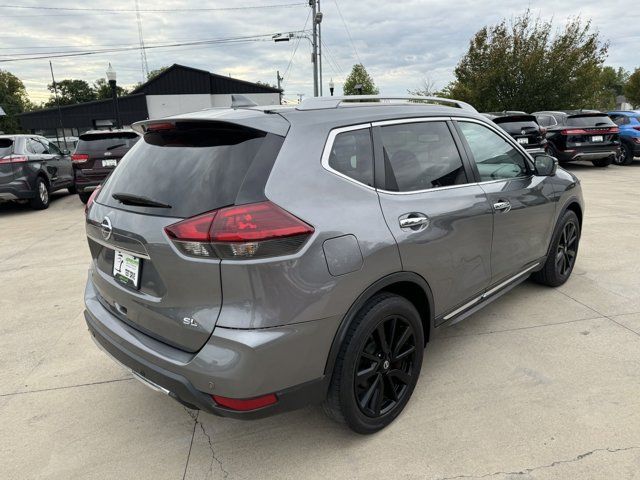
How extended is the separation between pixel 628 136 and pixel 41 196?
53.1 feet

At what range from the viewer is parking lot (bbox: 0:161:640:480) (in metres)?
2.26

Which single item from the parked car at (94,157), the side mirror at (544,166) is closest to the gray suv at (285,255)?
the side mirror at (544,166)

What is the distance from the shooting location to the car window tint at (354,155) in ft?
7.30

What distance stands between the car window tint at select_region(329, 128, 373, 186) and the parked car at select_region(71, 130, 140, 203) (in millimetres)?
8452

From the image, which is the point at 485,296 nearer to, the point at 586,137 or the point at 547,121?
the point at 586,137

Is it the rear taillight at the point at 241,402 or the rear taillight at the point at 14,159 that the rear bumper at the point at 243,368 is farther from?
the rear taillight at the point at 14,159

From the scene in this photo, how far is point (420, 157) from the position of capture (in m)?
2.72

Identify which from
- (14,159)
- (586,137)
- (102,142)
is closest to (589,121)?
(586,137)

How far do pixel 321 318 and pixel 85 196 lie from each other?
393 inches

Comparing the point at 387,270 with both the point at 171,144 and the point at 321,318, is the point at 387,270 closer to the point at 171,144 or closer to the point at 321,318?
the point at 321,318

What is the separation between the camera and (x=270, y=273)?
187 centimetres

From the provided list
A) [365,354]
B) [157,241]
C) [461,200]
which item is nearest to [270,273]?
[157,241]

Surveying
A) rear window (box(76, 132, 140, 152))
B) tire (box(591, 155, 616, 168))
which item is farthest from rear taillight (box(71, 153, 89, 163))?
tire (box(591, 155, 616, 168))

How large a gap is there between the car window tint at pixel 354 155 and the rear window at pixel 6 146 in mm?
9244
